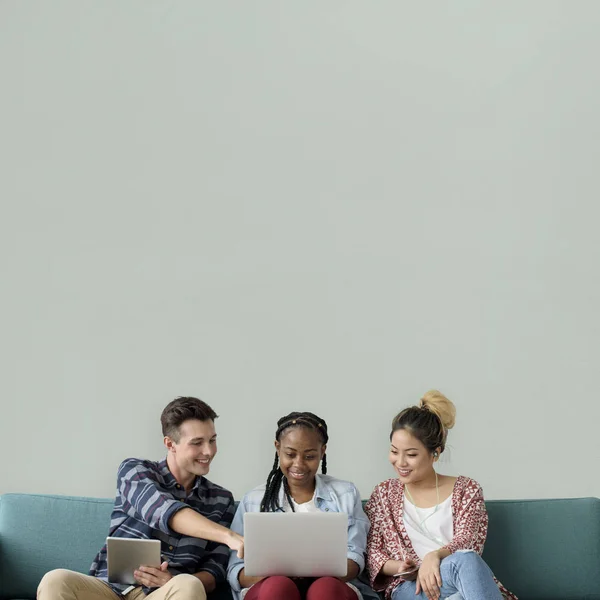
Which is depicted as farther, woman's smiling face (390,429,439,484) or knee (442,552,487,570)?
woman's smiling face (390,429,439,484)

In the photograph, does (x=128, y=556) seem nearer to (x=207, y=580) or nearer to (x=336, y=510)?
(x=207, y=580)

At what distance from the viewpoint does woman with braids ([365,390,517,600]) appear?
269 cm

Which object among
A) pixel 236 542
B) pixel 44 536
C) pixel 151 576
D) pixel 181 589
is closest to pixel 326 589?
pixel 236 542

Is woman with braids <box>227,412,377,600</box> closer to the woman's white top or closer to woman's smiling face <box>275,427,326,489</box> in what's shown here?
woman's smiling face <box>275,427,326,489</box>

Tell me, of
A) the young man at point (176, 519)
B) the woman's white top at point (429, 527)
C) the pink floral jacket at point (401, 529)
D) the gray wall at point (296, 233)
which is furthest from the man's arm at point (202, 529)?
the gray wall at point (296, 233)

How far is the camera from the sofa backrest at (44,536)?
2881mm

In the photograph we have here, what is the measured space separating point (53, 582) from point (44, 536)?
524mm

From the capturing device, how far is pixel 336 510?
2.81m

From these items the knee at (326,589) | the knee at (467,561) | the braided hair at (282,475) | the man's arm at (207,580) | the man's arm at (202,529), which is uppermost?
the braided hair at (282,475)

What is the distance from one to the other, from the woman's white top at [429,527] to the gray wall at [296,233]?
2.91 ft

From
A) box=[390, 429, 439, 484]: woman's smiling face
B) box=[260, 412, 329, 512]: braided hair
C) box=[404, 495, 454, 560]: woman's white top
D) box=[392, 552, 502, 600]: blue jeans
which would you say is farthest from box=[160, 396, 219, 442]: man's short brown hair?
box=[392, 552, 502, 600]: blue jeans

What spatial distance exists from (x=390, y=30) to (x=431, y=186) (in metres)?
0.72

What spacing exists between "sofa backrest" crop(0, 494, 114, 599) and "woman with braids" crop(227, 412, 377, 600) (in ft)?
1.54

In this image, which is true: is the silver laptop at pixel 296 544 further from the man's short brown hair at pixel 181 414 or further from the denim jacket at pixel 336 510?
the man's short brown hair at pixel 181 414
